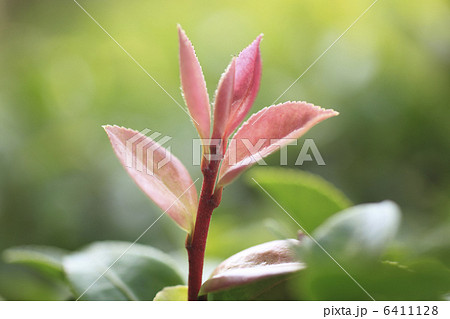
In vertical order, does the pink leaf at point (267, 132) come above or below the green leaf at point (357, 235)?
above

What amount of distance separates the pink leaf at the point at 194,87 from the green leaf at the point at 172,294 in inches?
4.4

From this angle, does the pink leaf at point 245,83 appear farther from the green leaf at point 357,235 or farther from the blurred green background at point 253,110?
the blurred green background at point 253,110

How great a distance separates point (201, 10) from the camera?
157 centimetres

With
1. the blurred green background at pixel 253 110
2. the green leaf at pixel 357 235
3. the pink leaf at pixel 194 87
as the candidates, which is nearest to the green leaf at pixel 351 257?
the green leaf at pixel 357 235

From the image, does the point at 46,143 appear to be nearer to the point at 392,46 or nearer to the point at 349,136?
the point at 349,136

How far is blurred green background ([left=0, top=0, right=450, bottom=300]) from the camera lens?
1.00 meters

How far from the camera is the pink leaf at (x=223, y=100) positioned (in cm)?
30

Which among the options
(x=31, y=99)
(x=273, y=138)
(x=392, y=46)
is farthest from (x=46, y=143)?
(x=273, y=138)

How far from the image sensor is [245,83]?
0.33 m

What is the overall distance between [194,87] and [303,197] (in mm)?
157

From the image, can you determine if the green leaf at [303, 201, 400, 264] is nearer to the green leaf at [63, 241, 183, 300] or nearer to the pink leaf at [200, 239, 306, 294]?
the pink leaf at [200, 239, 306, 294]

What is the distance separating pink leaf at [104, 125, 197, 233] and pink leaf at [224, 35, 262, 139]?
0.05m
